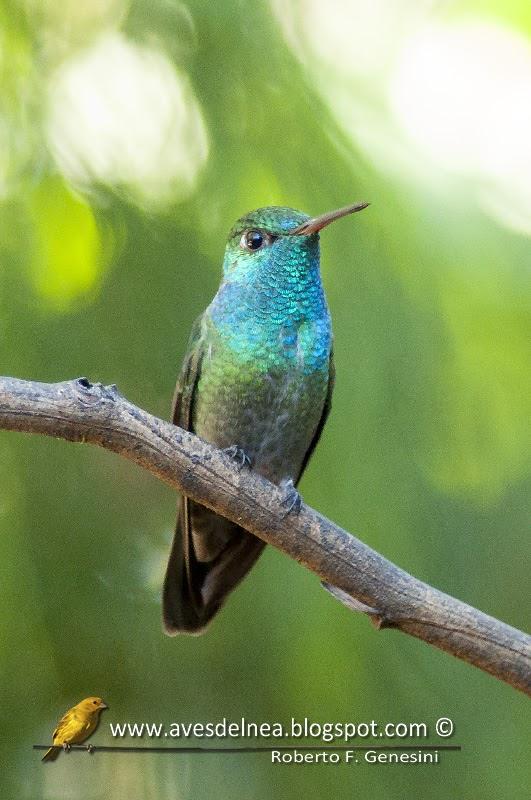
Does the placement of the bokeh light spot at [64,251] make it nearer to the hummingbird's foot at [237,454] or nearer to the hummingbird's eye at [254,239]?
the hummingbird's eye at [254,239]

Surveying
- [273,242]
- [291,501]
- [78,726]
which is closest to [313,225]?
[273,242]

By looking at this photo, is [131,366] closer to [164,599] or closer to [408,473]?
[164,599]

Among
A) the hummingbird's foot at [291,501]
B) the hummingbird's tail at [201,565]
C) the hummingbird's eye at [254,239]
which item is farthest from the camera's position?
the hummingbird's eye at [254,239]

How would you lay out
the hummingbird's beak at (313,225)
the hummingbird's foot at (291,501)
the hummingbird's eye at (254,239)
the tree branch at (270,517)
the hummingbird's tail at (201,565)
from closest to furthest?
the tree branch at (270,517)
the hummingbird's foot at (291,501)
the hummingbird's beak at (313,225)
the hummingbird's tail at (201,565)
the hummingbird's eye at (254,239)

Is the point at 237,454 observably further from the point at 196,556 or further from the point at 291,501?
the point at 196,556

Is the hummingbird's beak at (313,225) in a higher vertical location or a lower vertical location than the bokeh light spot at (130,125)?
lower

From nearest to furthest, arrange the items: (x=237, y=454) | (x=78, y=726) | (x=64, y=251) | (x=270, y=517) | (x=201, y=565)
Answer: (x=270, y=517) → (x=78, y=726) → (x=237, y=454) → (x=64, y=251) → (x=201, y=565)

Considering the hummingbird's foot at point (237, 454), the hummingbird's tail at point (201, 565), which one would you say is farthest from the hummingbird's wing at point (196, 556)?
the hummingbird's foot at point (237, 454)
